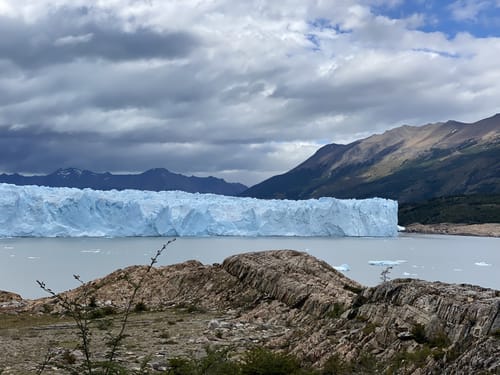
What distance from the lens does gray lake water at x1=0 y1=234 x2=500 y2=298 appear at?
3906 centimetres

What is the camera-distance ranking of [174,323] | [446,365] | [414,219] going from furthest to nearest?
1. [414,219]
2. [174,323]
3. [446,365]

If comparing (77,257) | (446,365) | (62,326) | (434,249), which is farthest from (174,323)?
(434,249)

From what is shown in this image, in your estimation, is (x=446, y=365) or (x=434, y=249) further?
(x=434, y=249)

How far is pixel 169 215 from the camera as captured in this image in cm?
7062

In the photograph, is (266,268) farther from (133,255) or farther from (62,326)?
(133,255)

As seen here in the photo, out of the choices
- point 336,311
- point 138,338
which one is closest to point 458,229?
point 336,311

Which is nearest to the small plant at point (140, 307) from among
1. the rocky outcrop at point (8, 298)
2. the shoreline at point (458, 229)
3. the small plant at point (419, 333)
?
the rocky outcrop at point (8, 298)

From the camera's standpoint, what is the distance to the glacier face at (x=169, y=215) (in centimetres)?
6775

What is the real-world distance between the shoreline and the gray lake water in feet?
92.2

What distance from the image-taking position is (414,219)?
124 m

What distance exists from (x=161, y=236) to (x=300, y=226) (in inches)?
743

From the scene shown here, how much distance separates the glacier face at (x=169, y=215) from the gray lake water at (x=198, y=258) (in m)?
1.71

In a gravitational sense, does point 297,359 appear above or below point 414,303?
below

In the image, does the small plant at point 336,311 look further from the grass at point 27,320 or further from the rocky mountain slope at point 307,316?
the grass at point 27,320
